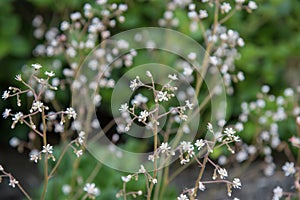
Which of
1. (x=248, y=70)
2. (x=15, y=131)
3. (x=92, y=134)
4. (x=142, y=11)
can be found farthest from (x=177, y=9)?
(x=15, y=131)

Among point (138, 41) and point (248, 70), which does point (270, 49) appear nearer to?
point (248, 70)

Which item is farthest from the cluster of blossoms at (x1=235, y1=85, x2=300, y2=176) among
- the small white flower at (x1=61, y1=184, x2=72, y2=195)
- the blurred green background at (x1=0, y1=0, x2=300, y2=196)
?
the small white flower at (x1=61, y1=184, x2=72, y2=195)

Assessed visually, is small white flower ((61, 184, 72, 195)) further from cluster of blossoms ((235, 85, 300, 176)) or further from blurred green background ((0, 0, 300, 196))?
blurred green background ((0, 0, 300, 196))

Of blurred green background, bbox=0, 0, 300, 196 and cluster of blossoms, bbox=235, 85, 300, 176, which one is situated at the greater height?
blurred green background, bbox=0, 0, 300, 196

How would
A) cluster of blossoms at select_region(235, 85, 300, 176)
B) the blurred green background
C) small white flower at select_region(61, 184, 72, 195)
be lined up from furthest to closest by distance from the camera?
the blurred green background → cluster of blossoms at select_region(235, 85, 300, 176) → small white flower at select_region(61, 184, 72, 195)

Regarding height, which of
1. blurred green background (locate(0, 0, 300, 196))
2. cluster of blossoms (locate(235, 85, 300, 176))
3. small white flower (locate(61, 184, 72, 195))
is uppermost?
blurred green background (locate(0, 0, 300, 196))

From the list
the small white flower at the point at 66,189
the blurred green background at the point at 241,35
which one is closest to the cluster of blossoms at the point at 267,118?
the blurred green background at the point at 241,35

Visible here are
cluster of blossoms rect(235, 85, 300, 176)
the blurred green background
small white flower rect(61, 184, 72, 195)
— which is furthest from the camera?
the blurred green background

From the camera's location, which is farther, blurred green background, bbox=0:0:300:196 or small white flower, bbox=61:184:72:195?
blurred green background, bbox=0:0:300:196

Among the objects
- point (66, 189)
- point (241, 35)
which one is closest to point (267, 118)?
point (241, 35)

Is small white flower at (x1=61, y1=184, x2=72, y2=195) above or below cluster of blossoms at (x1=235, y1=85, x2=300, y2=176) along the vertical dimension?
below

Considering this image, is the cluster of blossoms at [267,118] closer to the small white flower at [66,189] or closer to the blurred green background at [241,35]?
the blurred green background at [241,35]
